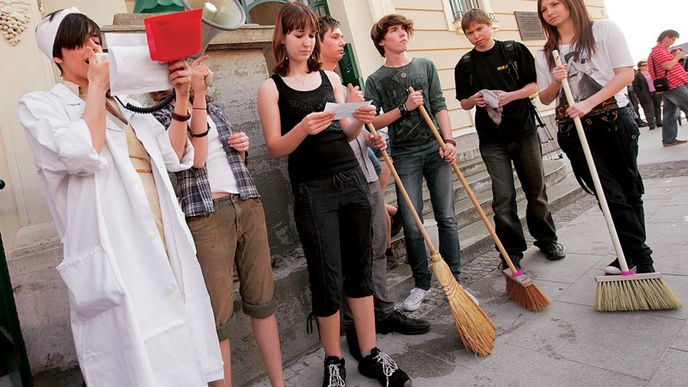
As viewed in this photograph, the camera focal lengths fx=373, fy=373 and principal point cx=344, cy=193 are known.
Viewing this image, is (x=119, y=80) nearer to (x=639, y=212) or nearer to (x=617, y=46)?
(x=617, y=46)

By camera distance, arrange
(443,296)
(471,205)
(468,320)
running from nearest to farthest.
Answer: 1. (468,320)
2. (443,296)
3. (471,205)

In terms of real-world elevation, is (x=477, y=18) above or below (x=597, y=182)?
above

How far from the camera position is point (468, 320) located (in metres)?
2.18

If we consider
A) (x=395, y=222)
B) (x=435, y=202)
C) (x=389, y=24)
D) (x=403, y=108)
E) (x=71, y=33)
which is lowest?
(x=395, y=222)

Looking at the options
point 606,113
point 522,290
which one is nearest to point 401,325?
point 522,290

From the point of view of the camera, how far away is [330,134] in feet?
6.95

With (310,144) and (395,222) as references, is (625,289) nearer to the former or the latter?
(395,222)

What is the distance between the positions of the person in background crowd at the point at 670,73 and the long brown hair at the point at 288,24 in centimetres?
717

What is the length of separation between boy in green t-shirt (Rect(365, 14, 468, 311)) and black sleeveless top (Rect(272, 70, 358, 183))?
85 cm

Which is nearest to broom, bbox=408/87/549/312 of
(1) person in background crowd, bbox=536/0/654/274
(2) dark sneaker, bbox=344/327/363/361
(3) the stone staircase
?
(1) person in background crowd, bbox=536/0/654/274

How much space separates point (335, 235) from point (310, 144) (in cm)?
53

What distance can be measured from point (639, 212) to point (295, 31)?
254 cm

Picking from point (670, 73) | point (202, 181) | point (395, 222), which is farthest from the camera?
point (670, 73)

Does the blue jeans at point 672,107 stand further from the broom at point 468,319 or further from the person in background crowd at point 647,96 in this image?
the broom at point 468,319
